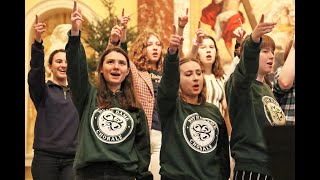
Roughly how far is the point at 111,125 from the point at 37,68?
2.13 ft

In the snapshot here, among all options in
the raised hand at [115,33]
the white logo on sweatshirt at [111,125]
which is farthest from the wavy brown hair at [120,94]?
the raised hand at [115,33]

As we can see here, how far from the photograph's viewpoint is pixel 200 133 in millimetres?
3189

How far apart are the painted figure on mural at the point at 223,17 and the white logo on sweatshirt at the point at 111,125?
4403 millimetres

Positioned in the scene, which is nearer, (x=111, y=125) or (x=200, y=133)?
(x=111, y=125)

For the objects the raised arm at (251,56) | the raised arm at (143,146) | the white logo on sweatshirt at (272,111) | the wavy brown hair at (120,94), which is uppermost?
the raised arm at (251,56)

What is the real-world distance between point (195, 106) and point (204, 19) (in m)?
4.21

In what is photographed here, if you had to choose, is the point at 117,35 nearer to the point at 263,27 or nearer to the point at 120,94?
the point at 120,94

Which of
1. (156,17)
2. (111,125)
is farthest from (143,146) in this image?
(156,17)

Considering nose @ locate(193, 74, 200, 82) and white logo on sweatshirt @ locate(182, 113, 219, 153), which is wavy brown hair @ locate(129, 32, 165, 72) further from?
white logo on sweatshirt @ locate(182, 113, 219, 153)

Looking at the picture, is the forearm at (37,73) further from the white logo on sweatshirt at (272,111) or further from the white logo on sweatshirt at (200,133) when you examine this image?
the white logo on sweatshirt at (272,111)

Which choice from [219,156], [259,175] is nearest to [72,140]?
[219,156]

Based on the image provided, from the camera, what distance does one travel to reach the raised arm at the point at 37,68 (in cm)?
322
